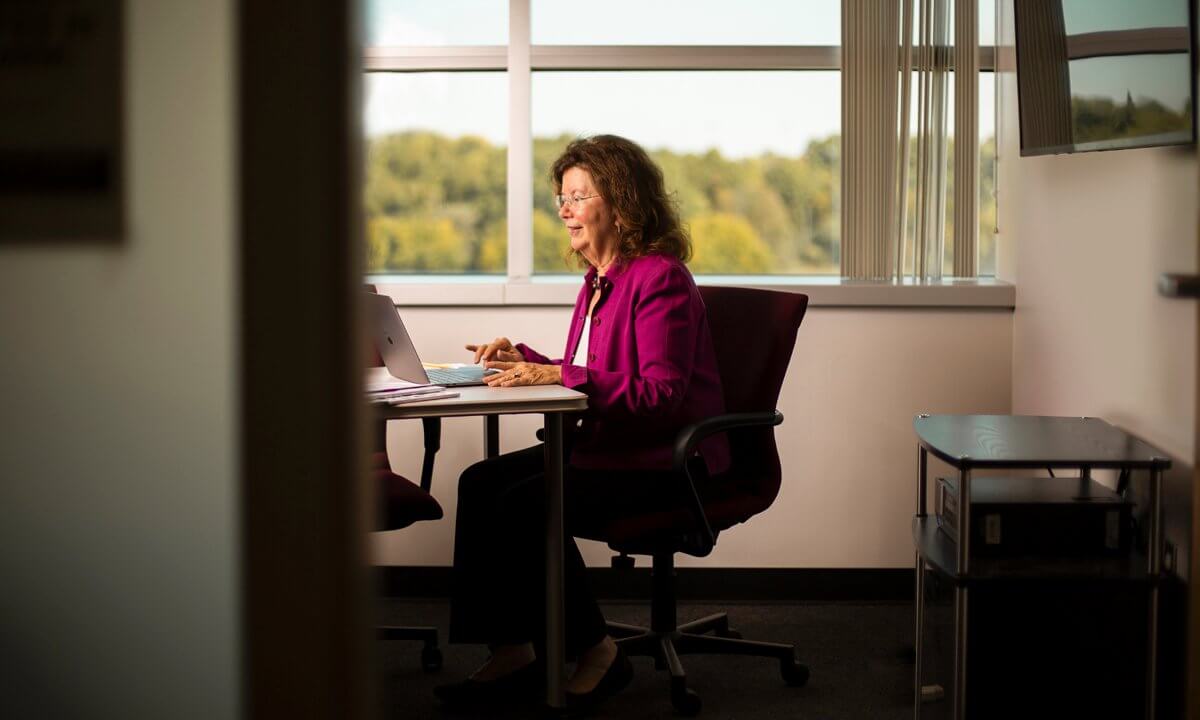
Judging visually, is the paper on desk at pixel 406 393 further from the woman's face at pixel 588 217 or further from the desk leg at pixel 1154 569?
the desk leg at pixel 1154 569

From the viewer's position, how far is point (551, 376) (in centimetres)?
263

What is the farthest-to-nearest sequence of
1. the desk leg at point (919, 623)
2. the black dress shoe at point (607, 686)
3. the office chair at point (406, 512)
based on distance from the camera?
the office chair at point (406, 512)
the black dress shoe at point (607, 686)
the desk leg at point (919, 623)

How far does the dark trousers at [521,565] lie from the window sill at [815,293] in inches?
35.3

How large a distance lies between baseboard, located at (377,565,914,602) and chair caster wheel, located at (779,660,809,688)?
70cm

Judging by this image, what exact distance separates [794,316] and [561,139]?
4.20 feet

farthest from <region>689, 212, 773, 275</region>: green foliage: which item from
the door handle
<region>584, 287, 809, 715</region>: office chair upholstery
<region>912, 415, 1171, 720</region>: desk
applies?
the door handle

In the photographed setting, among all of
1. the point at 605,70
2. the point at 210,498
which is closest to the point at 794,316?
the point at 605,70

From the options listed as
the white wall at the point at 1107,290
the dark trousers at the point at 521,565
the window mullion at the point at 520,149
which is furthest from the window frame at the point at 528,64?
the dark trousers at the point at 521,565

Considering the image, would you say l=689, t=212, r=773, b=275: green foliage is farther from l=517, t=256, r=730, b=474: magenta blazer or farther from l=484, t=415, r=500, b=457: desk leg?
l=517, t=256, r=730, b=474: magenta blazer

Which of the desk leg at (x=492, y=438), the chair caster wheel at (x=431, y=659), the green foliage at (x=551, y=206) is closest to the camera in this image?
the chair caster wheel at (x=431, y=659)

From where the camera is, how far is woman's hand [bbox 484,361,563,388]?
8.51 ft

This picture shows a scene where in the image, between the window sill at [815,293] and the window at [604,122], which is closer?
the window sill at [815,293]

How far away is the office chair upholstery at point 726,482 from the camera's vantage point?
260 cm

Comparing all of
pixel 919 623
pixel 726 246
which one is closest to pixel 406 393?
pixel 919 623
